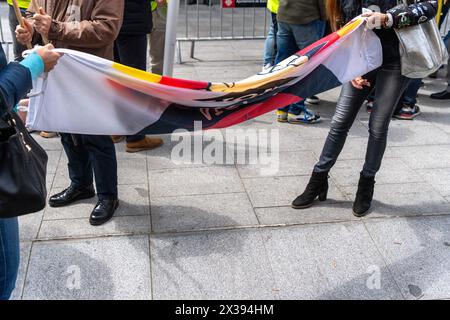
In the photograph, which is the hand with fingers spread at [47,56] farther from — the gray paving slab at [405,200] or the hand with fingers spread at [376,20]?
the gray paving slab at [405,200]

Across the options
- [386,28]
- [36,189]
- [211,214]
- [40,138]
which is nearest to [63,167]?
[40,138]

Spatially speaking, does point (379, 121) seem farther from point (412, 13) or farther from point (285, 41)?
point (285, 41)

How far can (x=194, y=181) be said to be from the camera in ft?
13.7

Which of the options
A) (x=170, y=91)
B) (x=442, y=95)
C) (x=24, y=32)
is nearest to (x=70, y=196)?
(x=170, y=91)

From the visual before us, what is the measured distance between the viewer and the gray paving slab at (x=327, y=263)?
9.55 feet

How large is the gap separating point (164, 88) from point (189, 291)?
1.28m

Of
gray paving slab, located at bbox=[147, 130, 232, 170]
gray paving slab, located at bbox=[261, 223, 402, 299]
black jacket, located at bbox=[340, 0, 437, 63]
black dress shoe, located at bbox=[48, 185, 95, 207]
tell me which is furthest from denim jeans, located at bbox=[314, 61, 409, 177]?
black dress shoe, located at bbox=[48, 185, 95, 207]

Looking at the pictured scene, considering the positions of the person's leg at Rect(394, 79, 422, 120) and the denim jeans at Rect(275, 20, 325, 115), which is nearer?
the denim jeans at Rect(275, 20, 325, 115)

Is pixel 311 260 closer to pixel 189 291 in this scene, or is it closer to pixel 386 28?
pixel 189 291

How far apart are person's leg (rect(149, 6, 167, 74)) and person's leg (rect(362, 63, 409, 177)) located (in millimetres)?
3176

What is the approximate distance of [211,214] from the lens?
12.0 feet

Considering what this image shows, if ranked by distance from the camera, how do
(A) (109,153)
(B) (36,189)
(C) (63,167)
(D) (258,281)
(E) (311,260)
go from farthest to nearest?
(C) (63,167)
(A) (109,153)
(E) (311,260)
(D) (258,281)
(B) (36,189)

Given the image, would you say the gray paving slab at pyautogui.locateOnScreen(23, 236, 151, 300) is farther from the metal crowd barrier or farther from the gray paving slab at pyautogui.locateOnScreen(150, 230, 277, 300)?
the metal crowd barrier

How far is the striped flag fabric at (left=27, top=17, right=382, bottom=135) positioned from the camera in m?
3.09
